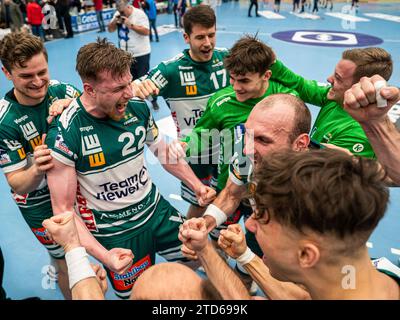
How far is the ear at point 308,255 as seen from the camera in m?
1.30

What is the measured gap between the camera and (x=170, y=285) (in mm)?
1441

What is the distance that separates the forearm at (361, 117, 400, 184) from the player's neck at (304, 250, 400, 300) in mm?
688

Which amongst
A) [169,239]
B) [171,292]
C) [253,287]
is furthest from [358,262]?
[253,287]

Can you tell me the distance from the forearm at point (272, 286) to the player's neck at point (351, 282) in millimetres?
425

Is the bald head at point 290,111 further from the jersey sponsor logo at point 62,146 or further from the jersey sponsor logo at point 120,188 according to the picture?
the jersey sponsor logo at point 62,146

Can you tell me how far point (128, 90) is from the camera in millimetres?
2521

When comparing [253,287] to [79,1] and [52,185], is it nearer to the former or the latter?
[52,185]

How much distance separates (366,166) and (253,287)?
247cm

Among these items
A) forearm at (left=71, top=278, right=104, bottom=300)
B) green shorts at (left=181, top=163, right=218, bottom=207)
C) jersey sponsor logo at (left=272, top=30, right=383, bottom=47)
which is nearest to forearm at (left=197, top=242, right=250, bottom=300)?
forearm at (left=71, top=278, right=104, bottom=300)

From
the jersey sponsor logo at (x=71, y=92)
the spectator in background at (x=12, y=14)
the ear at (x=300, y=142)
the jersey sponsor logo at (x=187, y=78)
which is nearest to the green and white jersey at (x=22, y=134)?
the jersey sponsor logo at (x=71, y=92)

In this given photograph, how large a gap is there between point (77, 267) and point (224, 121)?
1870 mm

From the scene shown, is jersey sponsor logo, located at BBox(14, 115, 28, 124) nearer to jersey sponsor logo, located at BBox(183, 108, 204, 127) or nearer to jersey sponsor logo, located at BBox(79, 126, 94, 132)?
jersey sponsor logo, located at BBox(79, 126, 94, 132)

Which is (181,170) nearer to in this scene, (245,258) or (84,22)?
(245,258)
